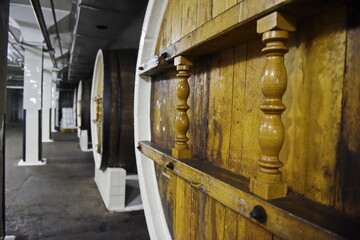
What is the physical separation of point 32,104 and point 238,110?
19.0 ft

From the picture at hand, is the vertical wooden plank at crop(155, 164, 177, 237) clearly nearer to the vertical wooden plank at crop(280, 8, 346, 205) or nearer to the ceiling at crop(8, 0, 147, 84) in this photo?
the vertical wooden plank at crop(280, 8, 346, 205)

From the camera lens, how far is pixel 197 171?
977mm

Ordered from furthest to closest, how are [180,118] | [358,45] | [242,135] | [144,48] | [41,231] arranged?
[41,231] → [144,48] → [180,118] → [242,135] → [358,45]

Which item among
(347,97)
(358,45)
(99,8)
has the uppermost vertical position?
(99,8)

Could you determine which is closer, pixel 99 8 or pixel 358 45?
pixel 358 45

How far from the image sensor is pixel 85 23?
3561mm

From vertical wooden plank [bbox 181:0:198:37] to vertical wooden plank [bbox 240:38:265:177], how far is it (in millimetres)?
330

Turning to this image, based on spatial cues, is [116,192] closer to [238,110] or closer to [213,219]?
[213,219]

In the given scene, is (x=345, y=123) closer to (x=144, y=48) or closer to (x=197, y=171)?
(x=197, y=171)

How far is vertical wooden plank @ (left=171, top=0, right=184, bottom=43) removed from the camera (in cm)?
125

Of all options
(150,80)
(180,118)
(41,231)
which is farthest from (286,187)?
(41,231)

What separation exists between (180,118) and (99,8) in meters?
2.43

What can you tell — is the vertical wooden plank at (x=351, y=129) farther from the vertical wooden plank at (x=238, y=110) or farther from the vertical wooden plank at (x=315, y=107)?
the vertical wooden plank at (x=238, y=110)

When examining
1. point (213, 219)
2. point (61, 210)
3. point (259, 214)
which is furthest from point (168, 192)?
point (61, 210)
